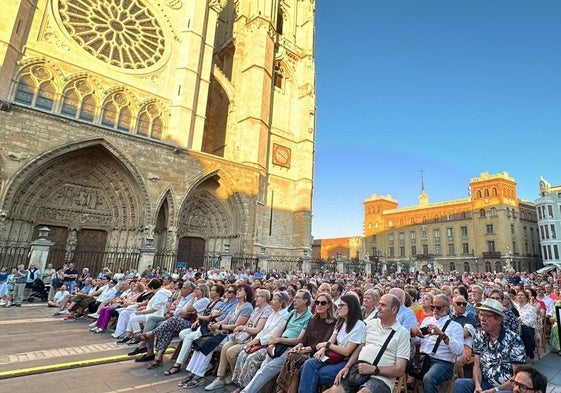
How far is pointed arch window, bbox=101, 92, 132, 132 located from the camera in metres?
15.2

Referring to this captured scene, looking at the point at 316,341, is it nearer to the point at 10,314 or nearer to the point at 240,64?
the point at 10,314

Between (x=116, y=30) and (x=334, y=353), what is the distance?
1960 centimetres

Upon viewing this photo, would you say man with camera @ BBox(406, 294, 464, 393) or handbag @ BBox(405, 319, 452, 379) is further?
handbag @ BBox(405, 319, 452, 379)

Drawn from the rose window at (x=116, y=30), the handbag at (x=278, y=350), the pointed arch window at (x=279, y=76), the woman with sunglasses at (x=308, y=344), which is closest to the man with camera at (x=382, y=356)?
the woman with sunglasses at (x=308, y=344)

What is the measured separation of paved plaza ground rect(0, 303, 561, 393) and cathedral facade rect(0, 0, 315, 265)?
795 centimetres

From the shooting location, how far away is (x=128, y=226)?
47.0 ft

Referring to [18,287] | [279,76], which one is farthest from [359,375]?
[279,76]

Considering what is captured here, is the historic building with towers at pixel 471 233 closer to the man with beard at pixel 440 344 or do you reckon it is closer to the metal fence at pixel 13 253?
the metal fence at pixel 13 253

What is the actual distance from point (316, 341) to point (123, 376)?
2.78 m

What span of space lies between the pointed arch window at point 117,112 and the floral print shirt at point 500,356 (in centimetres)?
1667

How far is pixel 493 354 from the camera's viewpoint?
289cm

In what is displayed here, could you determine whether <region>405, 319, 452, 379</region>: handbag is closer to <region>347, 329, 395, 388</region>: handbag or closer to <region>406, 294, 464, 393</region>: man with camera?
<region>406, 294, 464, 393</region>: man with camera

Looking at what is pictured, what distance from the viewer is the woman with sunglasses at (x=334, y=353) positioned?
305 cm

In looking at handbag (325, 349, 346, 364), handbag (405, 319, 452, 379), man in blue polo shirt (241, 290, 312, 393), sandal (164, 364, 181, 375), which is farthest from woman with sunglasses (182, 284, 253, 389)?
handbag (405, 319, 452, 379)
